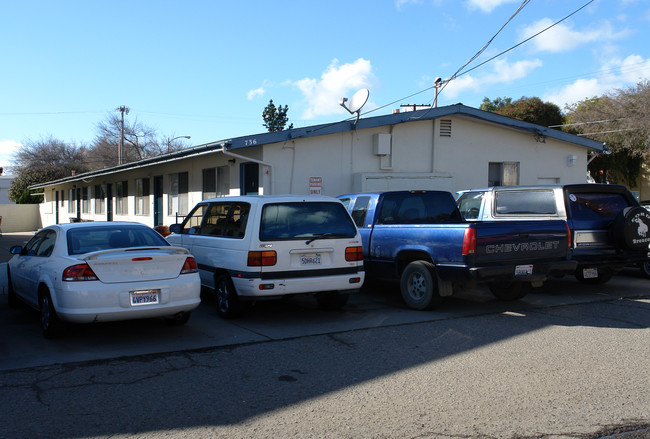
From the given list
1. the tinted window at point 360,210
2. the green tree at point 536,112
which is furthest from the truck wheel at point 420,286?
the green tree at point 536,112

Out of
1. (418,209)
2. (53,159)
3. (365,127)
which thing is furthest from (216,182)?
(53,159)

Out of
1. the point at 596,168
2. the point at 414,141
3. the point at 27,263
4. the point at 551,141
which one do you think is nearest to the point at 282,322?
the point at 27,263

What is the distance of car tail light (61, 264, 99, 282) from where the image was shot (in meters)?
6.65

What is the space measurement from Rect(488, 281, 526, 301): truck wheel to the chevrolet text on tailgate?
3.49ft

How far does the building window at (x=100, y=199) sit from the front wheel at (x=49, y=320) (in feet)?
73.9

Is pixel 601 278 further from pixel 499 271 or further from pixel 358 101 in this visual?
pixel 358 101

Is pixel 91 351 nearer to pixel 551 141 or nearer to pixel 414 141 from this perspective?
pixel 414 141

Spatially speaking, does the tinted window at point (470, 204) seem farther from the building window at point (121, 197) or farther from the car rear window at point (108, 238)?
the building window at point (121, 197)

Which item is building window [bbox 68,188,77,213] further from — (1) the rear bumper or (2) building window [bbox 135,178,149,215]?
(1) the rear bumper

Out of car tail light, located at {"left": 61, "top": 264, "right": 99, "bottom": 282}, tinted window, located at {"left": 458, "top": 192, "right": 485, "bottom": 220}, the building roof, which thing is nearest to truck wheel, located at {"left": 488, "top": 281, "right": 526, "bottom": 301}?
tinted window, located at {"left": 458, "top": 192, "right": 485, "bottom": 220}

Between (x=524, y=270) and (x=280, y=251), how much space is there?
3.58 meters

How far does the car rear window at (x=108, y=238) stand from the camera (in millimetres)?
7340

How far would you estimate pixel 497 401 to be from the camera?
4996 millimetres

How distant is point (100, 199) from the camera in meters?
29.3
